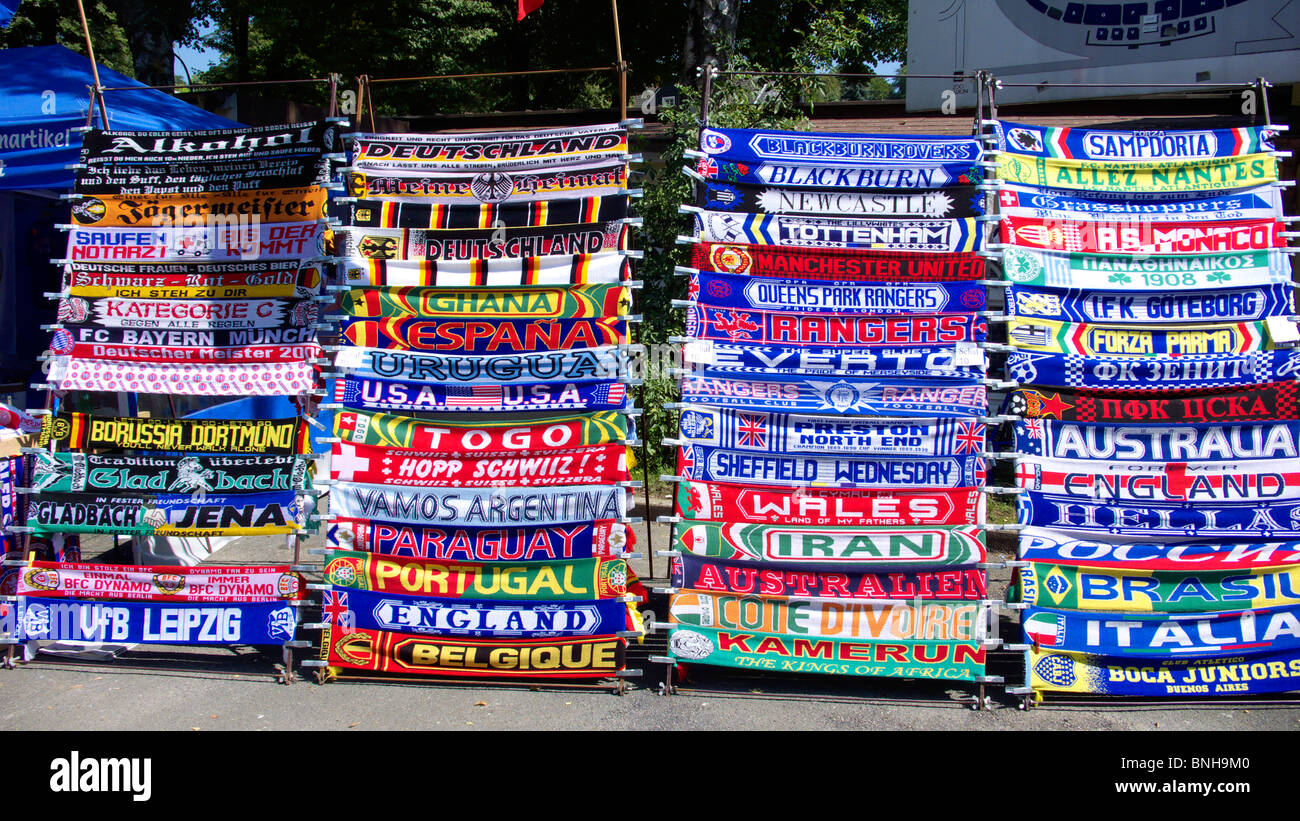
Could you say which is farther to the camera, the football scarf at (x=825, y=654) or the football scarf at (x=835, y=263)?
the football scarf at (x=835, y=263)

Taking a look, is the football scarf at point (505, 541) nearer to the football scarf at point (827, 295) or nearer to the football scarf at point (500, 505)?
the football scarf at point (500, 505)

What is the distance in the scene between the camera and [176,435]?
521cm

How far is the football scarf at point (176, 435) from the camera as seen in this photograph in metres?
5.20

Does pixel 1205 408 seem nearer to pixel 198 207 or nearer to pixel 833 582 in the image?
pixel 833 582

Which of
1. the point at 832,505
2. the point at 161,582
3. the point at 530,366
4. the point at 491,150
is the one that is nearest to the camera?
the point at 832,505

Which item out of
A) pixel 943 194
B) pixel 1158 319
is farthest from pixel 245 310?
pixel 1158 319

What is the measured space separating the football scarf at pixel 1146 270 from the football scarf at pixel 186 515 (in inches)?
167

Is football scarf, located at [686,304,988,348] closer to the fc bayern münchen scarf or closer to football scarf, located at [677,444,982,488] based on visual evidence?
football scarf, located at [677,444,982,488]

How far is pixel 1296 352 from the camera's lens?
4.87m

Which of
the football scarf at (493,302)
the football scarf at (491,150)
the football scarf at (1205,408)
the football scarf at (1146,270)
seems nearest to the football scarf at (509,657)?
the football scarf at (493,302)

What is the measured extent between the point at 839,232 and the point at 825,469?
4.38ft

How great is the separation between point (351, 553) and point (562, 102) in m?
18.2

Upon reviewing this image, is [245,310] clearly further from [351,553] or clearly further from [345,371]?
[351,553]

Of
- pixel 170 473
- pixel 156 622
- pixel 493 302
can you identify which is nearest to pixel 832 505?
pixel 493 302
